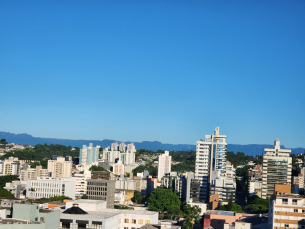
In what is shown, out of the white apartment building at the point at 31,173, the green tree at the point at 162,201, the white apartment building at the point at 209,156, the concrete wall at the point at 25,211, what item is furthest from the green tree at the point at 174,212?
the white apartment building at the point at 31,173

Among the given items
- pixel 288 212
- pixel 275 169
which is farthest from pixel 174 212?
pixel 275 169

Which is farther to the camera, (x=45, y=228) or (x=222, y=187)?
(x=222, y=187)

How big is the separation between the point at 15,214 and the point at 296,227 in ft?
61.6

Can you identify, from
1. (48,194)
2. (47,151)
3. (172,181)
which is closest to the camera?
(48,194)

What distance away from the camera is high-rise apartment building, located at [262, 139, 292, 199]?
76.1m

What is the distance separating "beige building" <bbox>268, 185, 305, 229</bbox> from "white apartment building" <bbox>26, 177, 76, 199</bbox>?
45221 mm

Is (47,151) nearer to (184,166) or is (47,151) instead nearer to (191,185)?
(184,166)

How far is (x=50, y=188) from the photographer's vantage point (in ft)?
245

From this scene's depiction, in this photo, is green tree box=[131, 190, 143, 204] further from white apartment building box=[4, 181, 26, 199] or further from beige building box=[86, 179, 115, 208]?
beige building box=[86, 179, 115, 208]

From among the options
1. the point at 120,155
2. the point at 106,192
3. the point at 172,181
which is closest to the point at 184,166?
the point at 120,155

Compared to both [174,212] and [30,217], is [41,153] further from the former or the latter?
[30,217]

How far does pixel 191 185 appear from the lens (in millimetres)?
67562

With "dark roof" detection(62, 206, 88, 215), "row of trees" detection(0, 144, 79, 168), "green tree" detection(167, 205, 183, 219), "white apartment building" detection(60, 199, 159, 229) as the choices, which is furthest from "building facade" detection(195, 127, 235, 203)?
"row of trees" detection(0, 144, 79, 168)

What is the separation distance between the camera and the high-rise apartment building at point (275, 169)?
76062 mm
